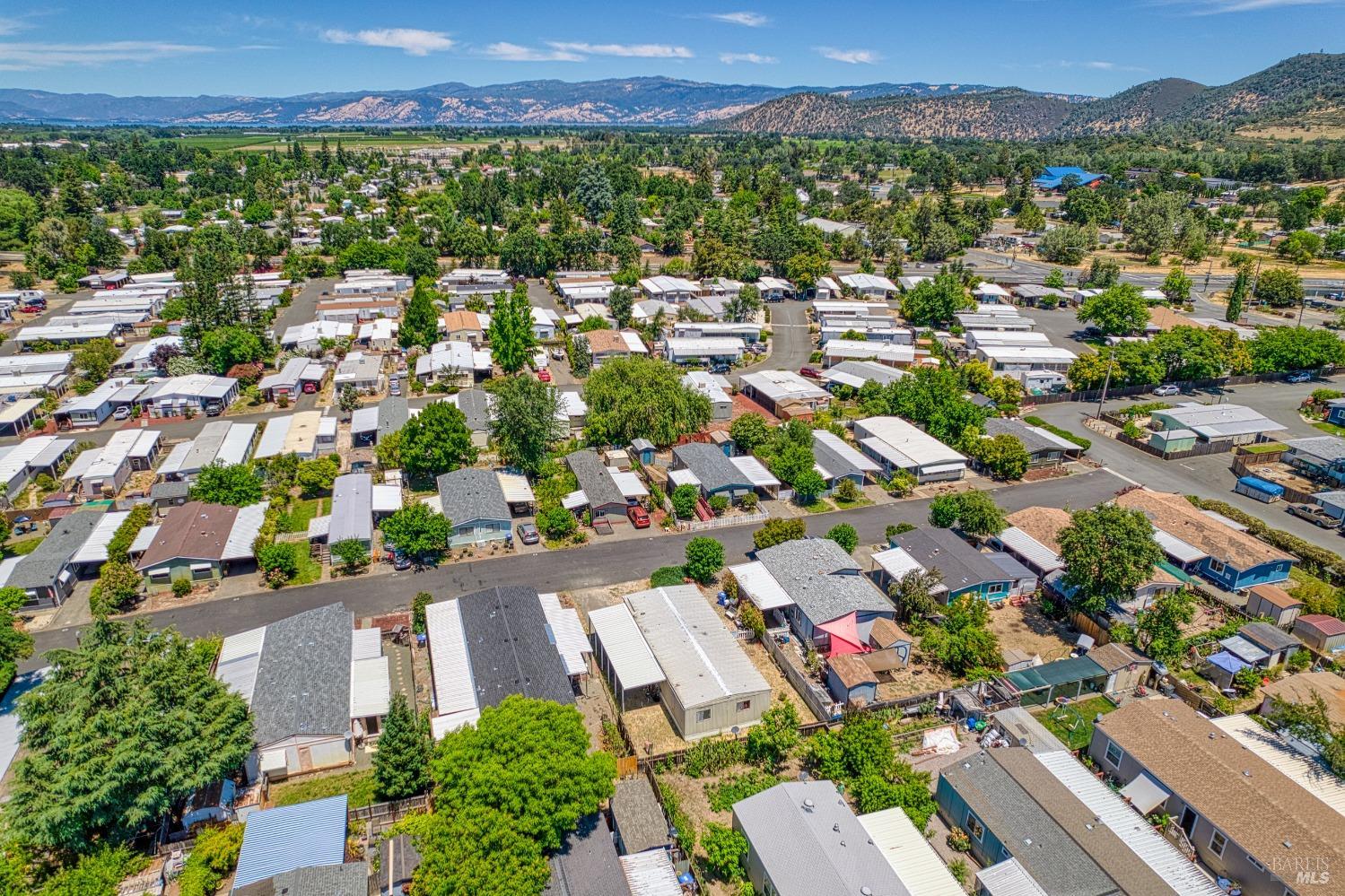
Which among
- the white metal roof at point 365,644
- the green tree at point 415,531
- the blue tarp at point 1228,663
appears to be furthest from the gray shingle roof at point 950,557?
the white metal roof at point 365,644

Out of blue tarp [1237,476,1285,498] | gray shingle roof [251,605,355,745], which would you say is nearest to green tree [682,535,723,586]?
gray shingle roof [251,605,355,745]

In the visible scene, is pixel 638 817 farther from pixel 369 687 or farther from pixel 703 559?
pixel 703 559

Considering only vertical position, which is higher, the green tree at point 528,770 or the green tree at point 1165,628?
the green tree at point 528,770

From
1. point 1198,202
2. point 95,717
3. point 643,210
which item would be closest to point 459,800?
point 95,717

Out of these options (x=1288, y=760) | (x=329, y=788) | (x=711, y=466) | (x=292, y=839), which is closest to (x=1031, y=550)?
(x=1288, y=760)

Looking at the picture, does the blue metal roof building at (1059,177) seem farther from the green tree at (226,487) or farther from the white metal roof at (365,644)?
the white metal roof at (365,644)

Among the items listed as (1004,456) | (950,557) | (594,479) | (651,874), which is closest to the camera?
(651,874)
